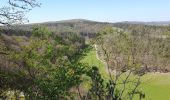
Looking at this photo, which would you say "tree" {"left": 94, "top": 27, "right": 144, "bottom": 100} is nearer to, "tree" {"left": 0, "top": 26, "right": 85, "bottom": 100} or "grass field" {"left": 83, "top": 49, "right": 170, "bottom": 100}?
"tree" {"left": 0, "top": 26, "right": 85, "bottom": 100}

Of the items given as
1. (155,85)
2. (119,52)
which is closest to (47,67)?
(119,52)

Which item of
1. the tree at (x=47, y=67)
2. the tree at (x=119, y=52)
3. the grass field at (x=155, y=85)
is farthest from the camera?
the grass field at (x=155, y=85)

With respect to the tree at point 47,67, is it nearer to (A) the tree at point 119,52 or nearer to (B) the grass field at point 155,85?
(A) the tree at point 119,52

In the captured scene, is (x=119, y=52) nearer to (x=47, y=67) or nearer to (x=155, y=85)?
(x=47, y=67)

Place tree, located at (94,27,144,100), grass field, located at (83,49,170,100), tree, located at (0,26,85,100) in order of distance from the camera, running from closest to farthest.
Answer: tree, located at (0,26,85,100), tree, located at (94,27,144,100), grass field, located at (83,49,170,100)

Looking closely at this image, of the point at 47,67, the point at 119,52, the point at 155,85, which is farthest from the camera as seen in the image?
the point at 155,85

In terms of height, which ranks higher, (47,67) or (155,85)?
(47,67)

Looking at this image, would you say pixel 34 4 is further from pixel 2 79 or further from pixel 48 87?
pixel 48 87

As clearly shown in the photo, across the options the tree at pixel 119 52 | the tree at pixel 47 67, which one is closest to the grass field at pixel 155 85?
the tree at pixel 119 52

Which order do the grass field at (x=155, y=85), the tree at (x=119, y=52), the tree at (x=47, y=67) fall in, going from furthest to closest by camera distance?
the grass field at (x=155, y=85)
the tree at (x=119, y=52)
the tree at (x=47, y=67)

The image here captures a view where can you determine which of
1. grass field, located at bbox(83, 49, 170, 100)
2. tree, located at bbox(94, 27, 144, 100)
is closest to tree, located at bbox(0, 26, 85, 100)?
tree, located at bbox(94, 27, 144, 100)

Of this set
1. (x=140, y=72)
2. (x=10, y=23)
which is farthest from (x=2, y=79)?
(x=140, y=72)
